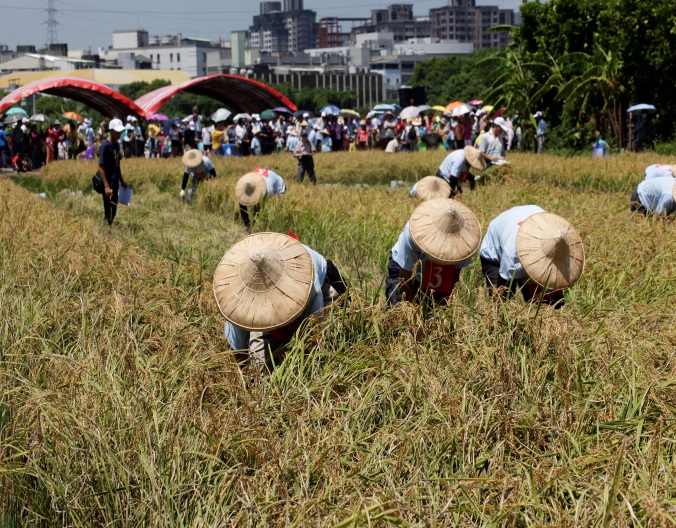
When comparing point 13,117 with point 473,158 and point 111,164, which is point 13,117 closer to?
point 111,164

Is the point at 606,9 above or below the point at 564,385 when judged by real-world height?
above

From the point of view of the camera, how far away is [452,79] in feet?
268

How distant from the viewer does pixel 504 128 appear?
37.0 feet

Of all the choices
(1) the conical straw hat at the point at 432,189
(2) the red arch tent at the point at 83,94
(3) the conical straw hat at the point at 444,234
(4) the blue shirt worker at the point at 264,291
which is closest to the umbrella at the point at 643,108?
(1) the conical straw hat at the point at 432,189

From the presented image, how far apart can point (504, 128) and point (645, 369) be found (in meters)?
7.56

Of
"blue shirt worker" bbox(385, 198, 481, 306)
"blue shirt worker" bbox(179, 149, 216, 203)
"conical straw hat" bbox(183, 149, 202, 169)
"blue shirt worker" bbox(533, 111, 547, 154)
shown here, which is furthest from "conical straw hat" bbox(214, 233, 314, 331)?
"blue shirt worker" bbox(533, 111, 547, 154)

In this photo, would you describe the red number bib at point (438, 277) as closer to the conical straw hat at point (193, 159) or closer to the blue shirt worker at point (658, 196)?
the blue shirt worker at point (658, 196)

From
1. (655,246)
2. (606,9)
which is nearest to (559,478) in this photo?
(655,246)

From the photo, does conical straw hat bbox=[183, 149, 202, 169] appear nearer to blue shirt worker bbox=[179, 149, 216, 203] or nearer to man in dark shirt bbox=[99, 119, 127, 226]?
blue shirt worker bbox=[179, 149, 216, 203]

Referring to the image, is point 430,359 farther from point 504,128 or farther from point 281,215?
point 504,128

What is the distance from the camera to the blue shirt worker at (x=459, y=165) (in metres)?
9.77

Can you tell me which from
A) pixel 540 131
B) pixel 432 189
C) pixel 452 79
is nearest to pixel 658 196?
pixel 432 189

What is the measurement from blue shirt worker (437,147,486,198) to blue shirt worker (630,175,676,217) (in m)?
2.08

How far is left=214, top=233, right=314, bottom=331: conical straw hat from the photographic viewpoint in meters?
3.98
